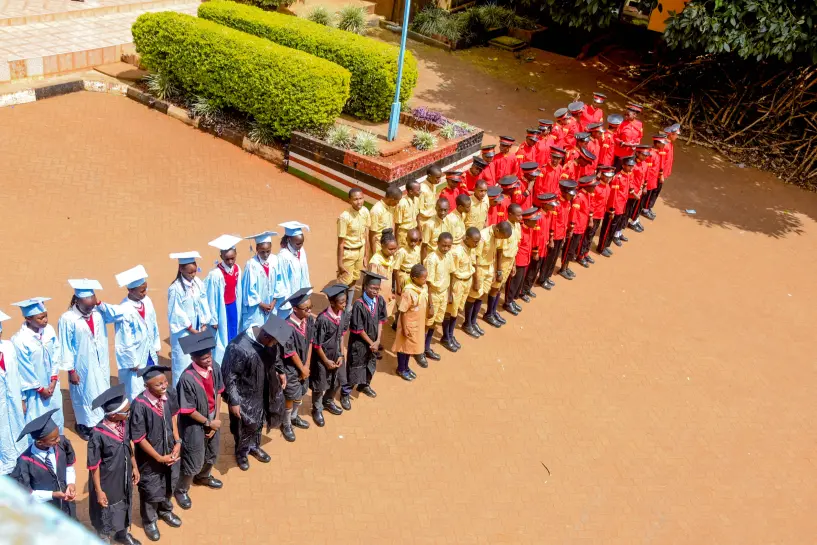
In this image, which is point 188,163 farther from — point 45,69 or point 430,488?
point 430,488

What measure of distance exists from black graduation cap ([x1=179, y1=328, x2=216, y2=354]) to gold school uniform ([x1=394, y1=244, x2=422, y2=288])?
2889mm

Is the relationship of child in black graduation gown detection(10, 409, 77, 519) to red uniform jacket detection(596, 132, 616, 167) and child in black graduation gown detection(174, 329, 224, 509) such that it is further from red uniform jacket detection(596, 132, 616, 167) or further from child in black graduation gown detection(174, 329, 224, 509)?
red uniform jacket detection(596, 132, 616, 167)

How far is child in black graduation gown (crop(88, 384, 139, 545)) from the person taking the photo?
5.52 metres


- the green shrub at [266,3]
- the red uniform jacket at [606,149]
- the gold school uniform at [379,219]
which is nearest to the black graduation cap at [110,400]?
the gold school uniform at [379,219]

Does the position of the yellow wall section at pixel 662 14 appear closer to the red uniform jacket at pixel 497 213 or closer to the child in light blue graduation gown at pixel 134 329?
the red uniform jacket at pixel 497 213

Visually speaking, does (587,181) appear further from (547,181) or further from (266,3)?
(266,3)

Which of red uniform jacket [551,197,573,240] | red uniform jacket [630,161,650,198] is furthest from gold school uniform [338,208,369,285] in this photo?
red uniform jacket [630,161,650,198]

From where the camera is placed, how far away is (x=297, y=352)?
7059 mm

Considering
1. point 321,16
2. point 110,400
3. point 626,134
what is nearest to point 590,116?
point 626,134

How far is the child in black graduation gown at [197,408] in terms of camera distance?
6086mm

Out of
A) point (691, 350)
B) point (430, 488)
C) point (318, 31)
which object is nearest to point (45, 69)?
point (318, 31)

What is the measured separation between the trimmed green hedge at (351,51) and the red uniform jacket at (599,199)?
4.11 metres

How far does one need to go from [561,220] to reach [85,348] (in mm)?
6187

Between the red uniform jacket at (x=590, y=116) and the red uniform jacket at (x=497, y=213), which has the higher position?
the red uniform jacket at (x=590, y=116)
